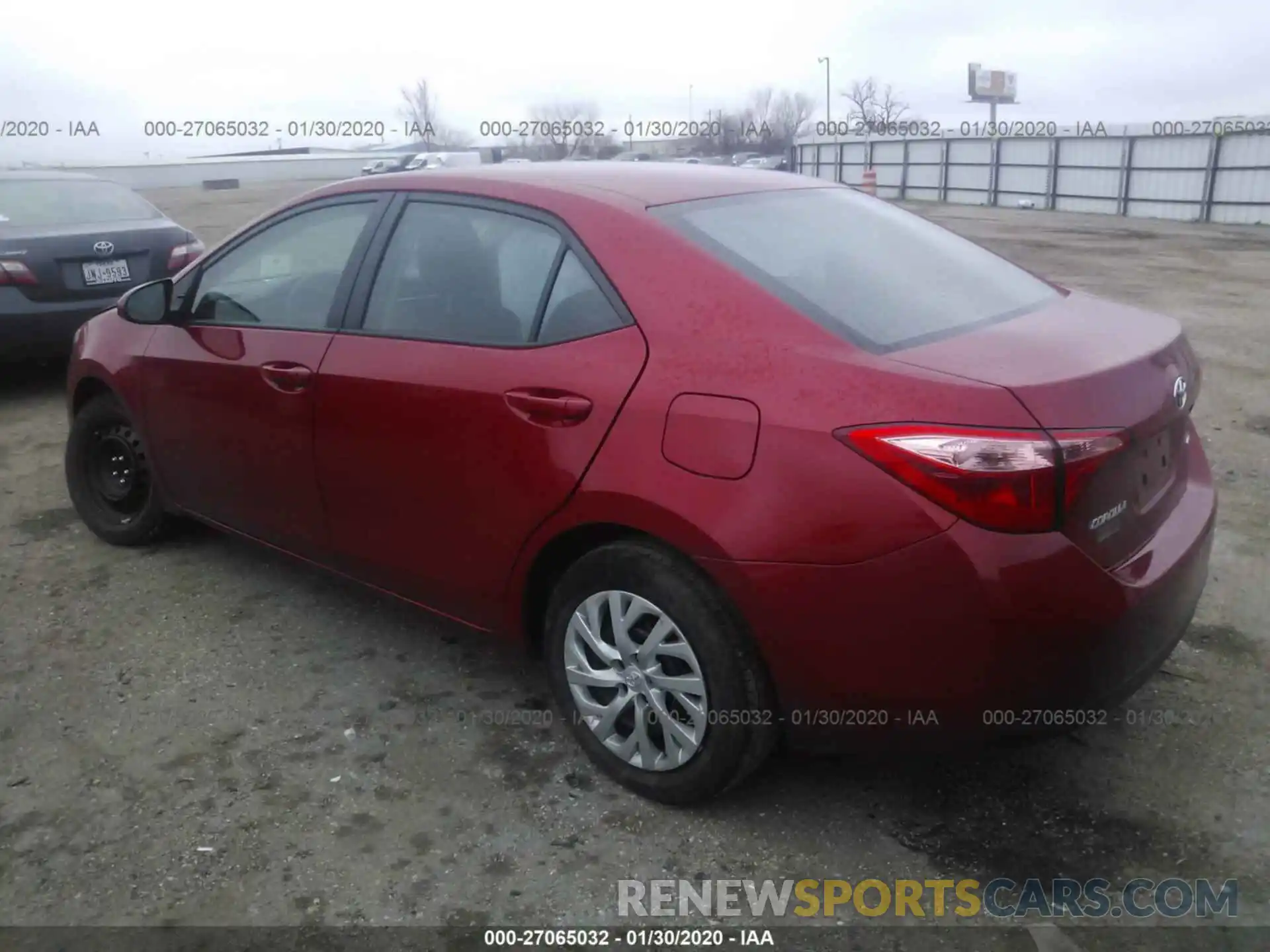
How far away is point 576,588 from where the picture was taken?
275cm

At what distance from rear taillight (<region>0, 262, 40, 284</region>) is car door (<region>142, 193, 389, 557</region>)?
125 inches

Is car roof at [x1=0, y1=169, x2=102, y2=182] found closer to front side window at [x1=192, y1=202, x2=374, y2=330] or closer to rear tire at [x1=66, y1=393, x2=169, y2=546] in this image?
rear tire at [x1=66, y1=393, x2=169, y2=546]

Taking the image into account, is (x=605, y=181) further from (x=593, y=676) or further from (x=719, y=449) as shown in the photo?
(x=593, y=676)

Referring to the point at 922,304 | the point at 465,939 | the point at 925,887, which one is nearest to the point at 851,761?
the point at 925,887

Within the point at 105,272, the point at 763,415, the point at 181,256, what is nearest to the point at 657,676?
the point at 763,415

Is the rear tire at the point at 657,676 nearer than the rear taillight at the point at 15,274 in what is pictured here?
Yes

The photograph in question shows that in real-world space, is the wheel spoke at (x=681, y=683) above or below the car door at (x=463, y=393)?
below

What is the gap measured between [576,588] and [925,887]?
1.08m

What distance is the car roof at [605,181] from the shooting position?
2.97 meters

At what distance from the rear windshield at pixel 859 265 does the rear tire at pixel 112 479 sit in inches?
103

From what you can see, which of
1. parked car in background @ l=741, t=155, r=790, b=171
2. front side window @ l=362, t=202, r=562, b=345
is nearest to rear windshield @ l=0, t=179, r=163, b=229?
front side window @ l=362, t=202, r=562, b=345

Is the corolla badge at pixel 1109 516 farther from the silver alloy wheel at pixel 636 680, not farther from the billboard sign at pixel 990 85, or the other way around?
the billboard sign at pixel 990 85

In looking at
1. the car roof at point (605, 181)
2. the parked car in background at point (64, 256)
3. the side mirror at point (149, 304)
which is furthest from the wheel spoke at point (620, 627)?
the parked car in background at point (64, 256)

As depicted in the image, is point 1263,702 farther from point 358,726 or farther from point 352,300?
point 352,300
